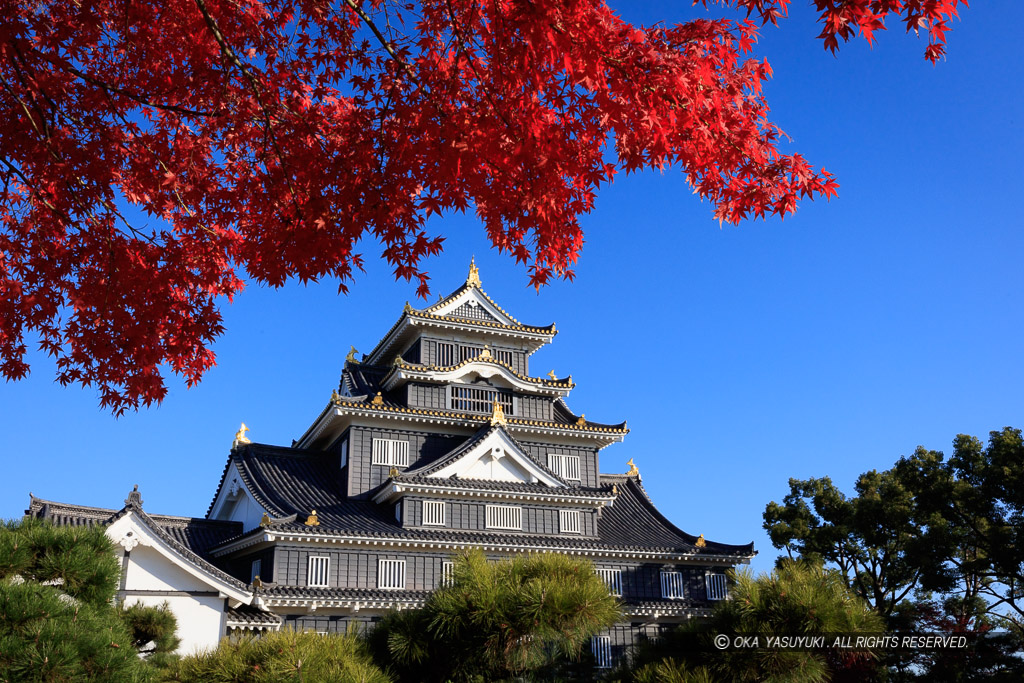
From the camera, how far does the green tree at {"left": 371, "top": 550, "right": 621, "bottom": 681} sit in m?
7.55

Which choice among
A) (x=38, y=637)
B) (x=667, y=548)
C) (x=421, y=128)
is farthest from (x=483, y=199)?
(x=667, y=548)

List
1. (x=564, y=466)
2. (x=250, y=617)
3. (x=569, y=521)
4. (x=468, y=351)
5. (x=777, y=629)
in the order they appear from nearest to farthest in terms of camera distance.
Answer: (x=777, y=629), (x=250, y=617), (x=569, y=521), (x=564, y=466), (x=468, y=351)

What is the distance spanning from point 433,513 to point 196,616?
7.69 meters

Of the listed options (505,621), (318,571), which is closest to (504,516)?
(318,571)

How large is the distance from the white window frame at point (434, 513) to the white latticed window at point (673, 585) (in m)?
7.86

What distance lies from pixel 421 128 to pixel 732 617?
5.36m

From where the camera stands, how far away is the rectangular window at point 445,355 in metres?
28.8

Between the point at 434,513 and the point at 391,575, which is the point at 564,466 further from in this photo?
the point at 391,575

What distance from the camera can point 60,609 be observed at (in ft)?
22.0

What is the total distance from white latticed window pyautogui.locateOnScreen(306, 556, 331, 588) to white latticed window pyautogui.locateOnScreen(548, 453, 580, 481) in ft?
29.2

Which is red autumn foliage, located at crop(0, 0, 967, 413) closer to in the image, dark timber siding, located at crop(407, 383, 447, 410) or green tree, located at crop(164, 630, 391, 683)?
green tree, located at crop(164, 630, 391, 683)

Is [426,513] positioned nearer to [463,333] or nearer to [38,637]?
[463,333]

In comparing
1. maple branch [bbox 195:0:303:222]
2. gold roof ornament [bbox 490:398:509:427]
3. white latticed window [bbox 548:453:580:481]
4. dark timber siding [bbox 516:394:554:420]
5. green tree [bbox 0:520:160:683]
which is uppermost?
dark timber siding [bbox 516:394:554:420]

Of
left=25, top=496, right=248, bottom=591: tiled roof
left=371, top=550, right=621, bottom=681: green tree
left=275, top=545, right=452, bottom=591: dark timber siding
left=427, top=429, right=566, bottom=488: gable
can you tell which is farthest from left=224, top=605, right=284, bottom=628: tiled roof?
left=371, top=550, right=621, bottom=681: green tree
